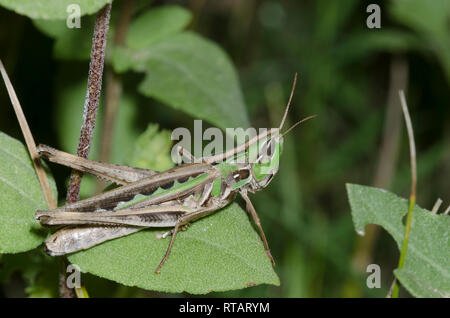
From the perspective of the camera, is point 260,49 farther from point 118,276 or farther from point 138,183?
point 118,276

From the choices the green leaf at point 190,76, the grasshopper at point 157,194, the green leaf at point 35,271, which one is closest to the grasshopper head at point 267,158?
the grasshopper at point 157,194

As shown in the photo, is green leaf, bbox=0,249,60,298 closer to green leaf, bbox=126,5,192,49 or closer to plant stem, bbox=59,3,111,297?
plant stem, bbox=59,3,111,297

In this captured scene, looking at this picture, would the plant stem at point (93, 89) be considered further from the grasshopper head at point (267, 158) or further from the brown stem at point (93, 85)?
the grasshopper head at point (267, 158)

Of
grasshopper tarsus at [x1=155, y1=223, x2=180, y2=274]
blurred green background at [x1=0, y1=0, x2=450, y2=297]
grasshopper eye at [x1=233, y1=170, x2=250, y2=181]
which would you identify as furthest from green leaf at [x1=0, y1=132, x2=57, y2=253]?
blurred green background at [x1=0, y1=0, x2=450, y2=297]

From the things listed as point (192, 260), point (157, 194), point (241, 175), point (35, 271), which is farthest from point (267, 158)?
point (35, 271)

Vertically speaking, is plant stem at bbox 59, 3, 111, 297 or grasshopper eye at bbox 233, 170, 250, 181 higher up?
plant stem at bbox 59, 3, 111, 297

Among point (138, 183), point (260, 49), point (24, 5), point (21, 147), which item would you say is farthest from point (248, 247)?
point (260, 49)
